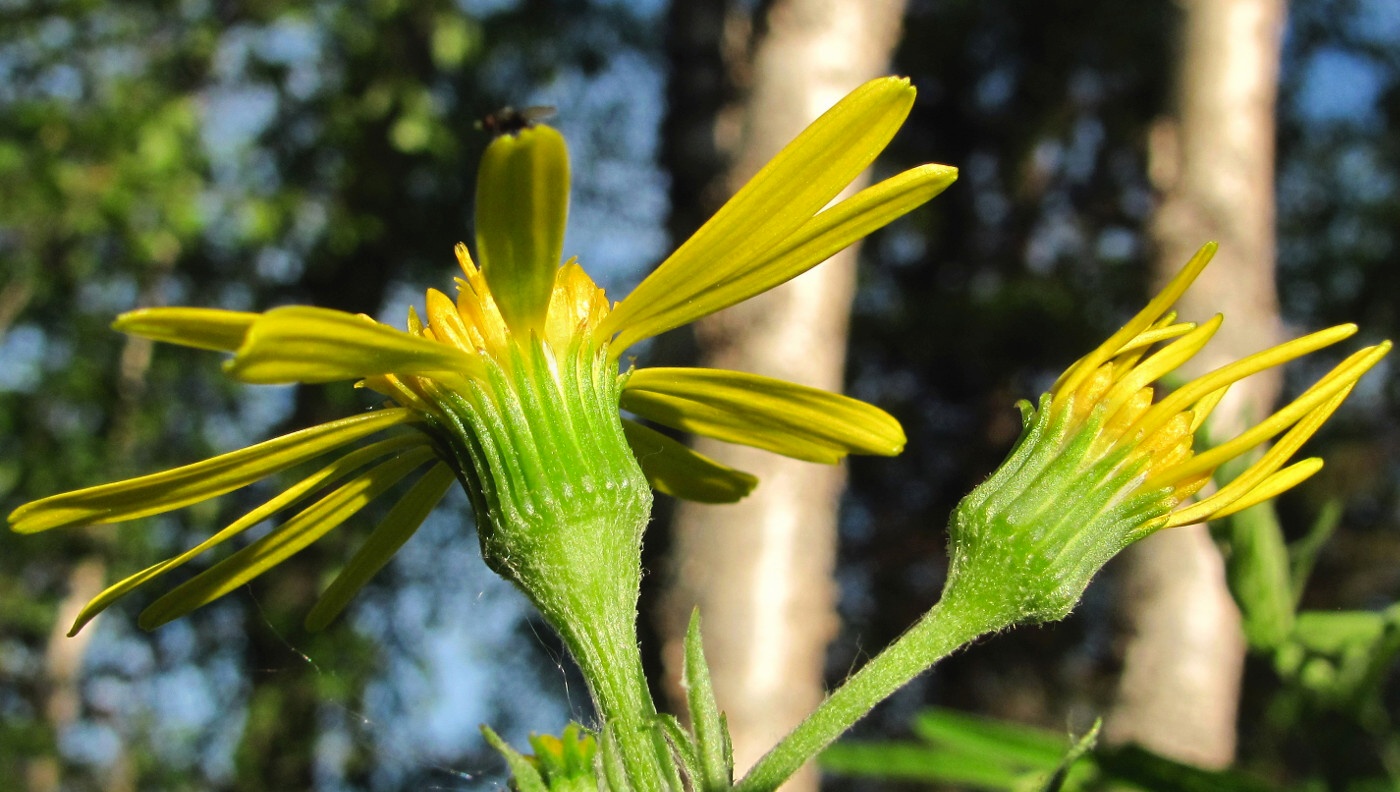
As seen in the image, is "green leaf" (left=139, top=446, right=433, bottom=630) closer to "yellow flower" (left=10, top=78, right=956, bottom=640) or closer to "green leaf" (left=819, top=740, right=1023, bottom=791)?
"yellow flower" (left=10, top=78, right=956, bottom=640)

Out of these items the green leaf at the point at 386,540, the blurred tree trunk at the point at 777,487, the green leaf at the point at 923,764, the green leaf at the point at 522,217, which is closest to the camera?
the green leaf at the point at 522,217

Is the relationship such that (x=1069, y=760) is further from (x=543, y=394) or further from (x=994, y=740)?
(x=994, y=740)

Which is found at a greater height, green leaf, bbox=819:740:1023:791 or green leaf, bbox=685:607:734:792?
green leaf, bbox=685:607:734:792

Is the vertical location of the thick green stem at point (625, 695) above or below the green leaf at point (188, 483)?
below

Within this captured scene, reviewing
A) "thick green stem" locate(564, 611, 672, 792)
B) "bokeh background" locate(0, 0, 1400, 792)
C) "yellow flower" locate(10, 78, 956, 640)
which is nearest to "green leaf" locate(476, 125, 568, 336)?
"yellow flower" locate(10, 78, 956, 640)

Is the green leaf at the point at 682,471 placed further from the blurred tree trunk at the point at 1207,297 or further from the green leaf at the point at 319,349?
the blurred tree trunk at the point at 1207,297

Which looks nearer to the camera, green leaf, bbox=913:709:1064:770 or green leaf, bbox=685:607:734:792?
green leaf, bbox=685:607:734:792

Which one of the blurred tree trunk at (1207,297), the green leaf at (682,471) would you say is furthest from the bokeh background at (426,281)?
the green leaf at (682,471)
